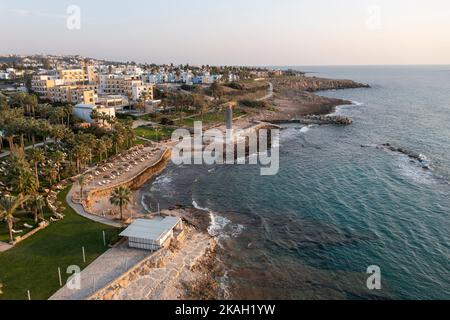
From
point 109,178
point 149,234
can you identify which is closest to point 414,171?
point 149,234

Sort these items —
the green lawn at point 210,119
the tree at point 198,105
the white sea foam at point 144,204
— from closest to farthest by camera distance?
the white sea foam at point 144,204
the green lawn at point 210,119
the tree at point 198,105

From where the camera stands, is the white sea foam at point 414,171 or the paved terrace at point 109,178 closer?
the paved terrace at point 109,178

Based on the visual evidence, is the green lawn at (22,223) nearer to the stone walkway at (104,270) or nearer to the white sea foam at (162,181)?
the stone walkway at (104,270)

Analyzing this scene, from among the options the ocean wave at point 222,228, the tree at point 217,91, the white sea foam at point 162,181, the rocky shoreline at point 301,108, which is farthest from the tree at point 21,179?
the tree at point 217,91

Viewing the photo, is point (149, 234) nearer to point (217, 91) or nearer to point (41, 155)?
point (41, 155)

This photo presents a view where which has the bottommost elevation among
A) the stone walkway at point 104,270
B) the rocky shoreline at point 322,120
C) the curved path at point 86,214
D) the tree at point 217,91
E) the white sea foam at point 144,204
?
the stone walkway at point 104,270

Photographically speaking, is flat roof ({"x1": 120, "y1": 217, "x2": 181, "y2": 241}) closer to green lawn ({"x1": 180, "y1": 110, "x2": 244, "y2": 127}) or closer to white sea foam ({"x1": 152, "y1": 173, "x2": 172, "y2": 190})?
white sea foam ({"x1": 152, "y1": 173, "x2": 172, "y2": 190})
